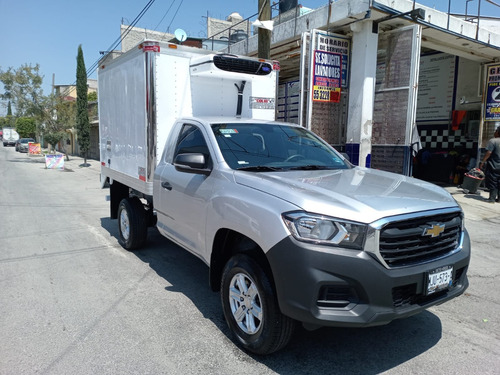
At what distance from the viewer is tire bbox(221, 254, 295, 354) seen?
9.30ft

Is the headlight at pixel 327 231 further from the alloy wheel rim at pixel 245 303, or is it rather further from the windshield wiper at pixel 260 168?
the windshield wiper at pixel 260 168

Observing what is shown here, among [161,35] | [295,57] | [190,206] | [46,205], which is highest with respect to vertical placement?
[161,35]

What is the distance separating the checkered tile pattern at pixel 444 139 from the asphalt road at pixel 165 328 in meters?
7.44

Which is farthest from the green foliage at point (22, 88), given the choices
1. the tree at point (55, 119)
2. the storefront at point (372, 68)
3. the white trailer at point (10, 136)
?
the white trailer at point (10, 136)

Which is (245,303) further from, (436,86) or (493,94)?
(436,86)

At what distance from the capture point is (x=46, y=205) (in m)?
10.2

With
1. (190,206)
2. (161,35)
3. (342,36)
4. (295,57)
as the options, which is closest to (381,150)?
(342,36)

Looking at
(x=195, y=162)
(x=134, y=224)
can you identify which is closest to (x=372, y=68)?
(x=134, y=224)

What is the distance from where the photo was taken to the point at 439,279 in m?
2.82

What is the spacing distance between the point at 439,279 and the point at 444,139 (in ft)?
37.2

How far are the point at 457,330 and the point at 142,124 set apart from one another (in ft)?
14.0

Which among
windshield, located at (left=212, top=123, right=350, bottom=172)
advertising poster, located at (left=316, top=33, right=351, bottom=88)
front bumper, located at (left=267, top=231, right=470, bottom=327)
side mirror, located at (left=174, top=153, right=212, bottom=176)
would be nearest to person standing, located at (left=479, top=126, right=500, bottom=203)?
advertising poster, located at (left=316, top=33, right=351, bottom=88)

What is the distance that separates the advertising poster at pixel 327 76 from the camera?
927 cm

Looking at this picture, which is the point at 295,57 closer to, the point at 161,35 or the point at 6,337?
the point at 6,337
